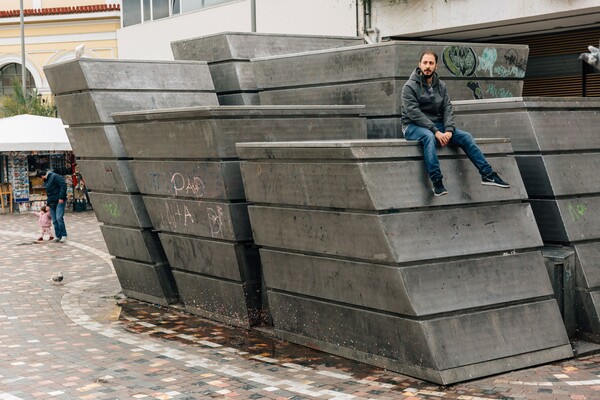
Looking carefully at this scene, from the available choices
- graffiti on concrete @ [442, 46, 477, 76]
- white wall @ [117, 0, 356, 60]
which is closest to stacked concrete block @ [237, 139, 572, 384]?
graffiti on concrete @ [442, 46, 477, 76]

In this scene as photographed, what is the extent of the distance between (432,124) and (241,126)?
2.78 m

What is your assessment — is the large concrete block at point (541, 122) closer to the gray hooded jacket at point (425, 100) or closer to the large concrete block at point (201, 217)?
the gray hooded jacket at point (425, 100)

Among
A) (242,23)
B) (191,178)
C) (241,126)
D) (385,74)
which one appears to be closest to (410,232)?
(241,126)

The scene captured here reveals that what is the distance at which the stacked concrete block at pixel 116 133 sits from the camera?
43.9 ft

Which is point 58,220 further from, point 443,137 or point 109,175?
point 443,137

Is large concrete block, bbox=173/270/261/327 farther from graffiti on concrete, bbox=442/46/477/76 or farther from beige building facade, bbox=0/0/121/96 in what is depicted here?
beige building facade, bbox=0/0/121/96

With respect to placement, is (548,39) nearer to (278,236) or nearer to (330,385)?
(278,236)

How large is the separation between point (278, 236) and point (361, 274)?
56.2 inches

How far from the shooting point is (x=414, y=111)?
373 inches

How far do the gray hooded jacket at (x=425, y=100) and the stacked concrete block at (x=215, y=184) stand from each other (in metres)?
2.00

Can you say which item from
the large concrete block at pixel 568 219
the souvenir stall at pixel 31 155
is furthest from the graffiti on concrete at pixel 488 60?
the souvenir stall at pixel 31 155

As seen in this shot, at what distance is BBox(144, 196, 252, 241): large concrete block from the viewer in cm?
1131

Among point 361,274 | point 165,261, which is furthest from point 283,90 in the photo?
point 361,274

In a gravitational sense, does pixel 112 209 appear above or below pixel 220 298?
above
